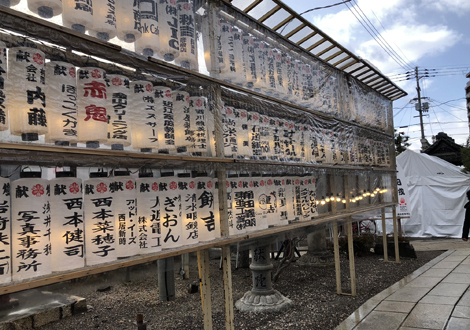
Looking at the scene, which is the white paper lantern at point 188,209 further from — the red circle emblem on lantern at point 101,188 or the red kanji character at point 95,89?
the red kanji character at point 95,89

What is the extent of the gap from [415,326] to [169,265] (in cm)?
351

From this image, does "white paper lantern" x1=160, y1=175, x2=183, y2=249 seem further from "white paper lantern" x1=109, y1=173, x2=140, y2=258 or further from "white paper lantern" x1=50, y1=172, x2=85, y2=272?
"white paper lantern" x1=50, y1=172, x2=85, y2=272

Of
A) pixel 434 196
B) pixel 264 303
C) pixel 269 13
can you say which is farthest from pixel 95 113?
pixel 434 196

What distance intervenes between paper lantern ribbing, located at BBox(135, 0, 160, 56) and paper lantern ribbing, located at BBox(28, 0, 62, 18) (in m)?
0.75

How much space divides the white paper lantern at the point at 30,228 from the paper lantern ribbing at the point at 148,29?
5.06 ft

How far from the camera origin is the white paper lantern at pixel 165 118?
3.25 meters

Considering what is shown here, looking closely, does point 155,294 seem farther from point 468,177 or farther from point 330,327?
point 468,177

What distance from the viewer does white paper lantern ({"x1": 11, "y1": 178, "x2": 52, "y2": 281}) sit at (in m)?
2.30

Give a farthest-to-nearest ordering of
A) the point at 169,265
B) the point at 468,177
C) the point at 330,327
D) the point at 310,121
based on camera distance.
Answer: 1. the point at 468,177
2. the point at 310,121
3. the point at 330,327
4. the point at 169,265

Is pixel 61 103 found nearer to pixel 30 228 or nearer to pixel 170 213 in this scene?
pixel 30 228

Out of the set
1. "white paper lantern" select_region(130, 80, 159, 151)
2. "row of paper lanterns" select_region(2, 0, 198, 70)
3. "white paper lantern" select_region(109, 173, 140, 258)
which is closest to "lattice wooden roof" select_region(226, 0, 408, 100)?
"row of paper lanterns" select_region(2, 0, 198, 70)

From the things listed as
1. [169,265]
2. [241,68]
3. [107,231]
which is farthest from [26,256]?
[241,68]

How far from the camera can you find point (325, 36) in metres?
5.97

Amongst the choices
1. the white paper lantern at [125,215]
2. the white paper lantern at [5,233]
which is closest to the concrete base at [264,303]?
the white paper lantern at [125,215]
